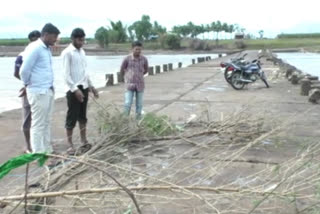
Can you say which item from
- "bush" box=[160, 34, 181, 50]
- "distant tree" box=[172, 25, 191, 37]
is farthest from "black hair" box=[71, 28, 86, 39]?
"distant tree" box=[172, 25, 191, 37]

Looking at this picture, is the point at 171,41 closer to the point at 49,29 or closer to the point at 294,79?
the point at 294,79

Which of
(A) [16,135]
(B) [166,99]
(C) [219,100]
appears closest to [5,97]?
(B) [166,99]

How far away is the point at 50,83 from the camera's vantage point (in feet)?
18.3

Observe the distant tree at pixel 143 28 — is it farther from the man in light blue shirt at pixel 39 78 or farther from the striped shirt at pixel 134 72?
the man in light blue shirt at pixel 39 78

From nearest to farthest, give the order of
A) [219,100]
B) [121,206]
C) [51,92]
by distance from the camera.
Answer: [121,206], [51,92], [219,100]

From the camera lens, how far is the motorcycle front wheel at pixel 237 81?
15328 mm

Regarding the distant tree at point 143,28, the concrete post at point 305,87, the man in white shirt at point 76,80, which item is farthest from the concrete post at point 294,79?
the distant tree at point 143,28

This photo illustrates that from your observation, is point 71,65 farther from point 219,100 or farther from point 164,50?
point 164,50

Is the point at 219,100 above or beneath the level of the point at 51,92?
beneath

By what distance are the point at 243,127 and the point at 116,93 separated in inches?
327

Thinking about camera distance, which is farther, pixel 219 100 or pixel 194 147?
pixel 219 100

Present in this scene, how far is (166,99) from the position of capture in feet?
42.4

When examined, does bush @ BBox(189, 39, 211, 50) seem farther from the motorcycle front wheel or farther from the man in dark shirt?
the man in dark shirt

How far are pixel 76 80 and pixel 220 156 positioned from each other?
2187 mm
